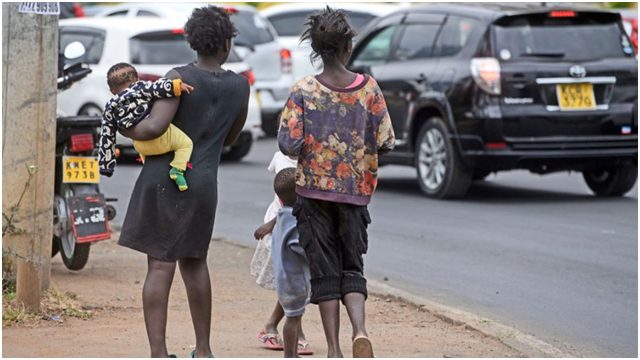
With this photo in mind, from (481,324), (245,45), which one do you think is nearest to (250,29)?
(245,45)

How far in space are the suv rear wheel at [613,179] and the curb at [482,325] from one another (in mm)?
5626

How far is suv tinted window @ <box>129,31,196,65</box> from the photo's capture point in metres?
16.4

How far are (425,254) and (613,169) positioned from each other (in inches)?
165

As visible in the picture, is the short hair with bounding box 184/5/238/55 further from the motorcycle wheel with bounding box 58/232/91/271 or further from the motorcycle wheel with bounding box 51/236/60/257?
the motorcycle wheel with bounding box 51/236/60/257

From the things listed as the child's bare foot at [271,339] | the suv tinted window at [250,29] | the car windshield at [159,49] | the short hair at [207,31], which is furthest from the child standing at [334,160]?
the suv tinted window at [250,29]

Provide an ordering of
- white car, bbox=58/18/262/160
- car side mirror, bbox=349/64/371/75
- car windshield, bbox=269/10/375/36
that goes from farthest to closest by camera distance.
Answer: car windshield, bbox=269/10/375/36, white car, bbox=58/18/262/160, car side mirror, bbox=349/64/371/75

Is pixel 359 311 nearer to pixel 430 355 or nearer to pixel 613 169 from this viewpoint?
pixel 430 355

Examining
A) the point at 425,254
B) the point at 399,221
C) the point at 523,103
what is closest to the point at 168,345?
the point at 425,254

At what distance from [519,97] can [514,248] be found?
276cm

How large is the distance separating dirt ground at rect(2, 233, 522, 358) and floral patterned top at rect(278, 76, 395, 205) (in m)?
1.03

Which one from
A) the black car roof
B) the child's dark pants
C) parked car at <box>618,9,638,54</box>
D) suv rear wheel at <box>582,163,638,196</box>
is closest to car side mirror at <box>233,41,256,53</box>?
parked car at <box>618,9,638,54</box>

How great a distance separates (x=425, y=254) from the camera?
10.1 metres

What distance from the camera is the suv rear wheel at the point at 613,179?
13.6 meters

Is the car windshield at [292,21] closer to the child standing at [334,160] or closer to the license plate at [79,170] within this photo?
the license plate at [79,170]
